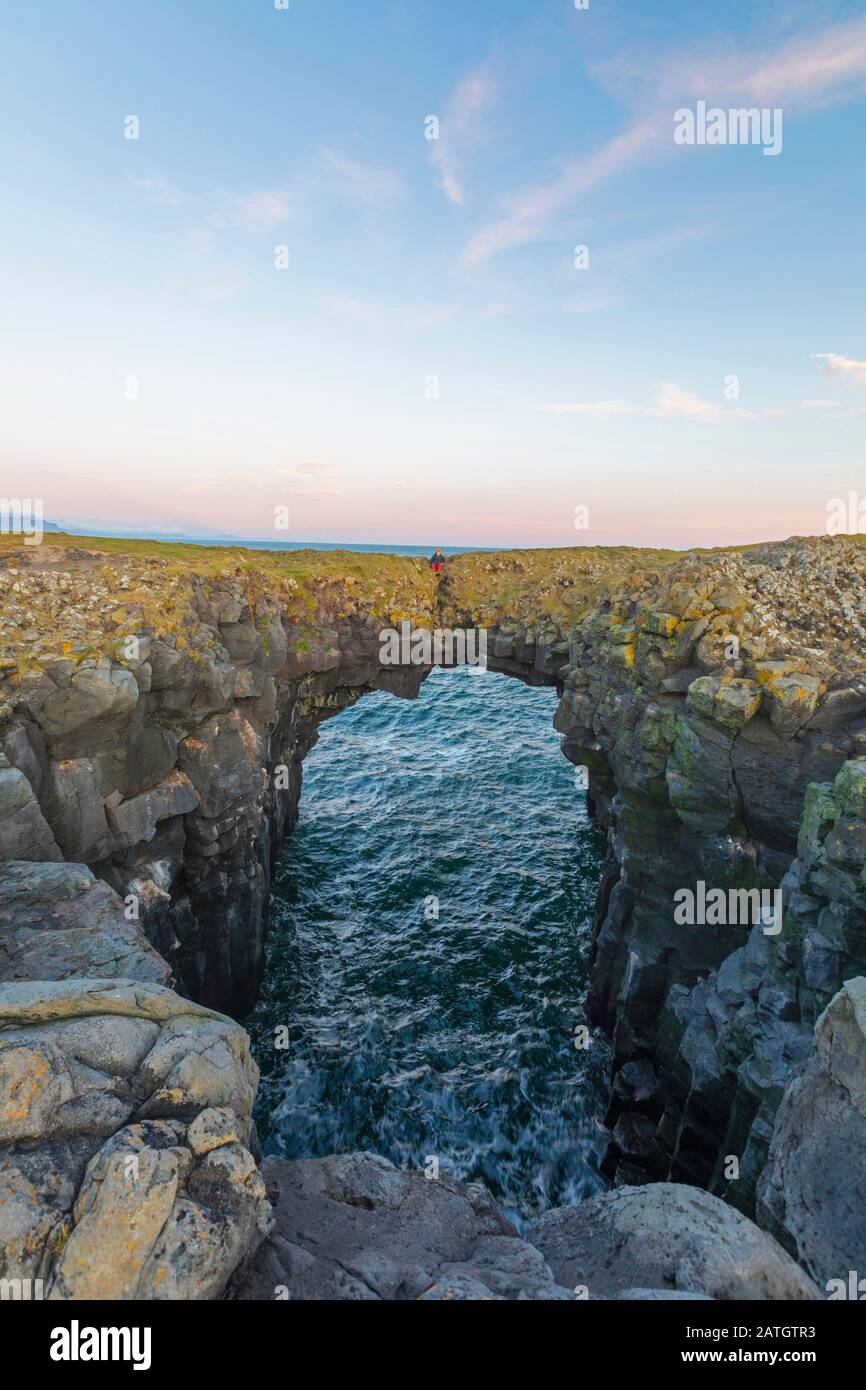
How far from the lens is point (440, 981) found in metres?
30.1

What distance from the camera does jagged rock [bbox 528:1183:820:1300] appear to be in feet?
28.0

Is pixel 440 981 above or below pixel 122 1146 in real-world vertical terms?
Result: below

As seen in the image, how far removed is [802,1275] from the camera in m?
8.87

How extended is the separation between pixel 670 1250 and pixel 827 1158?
145 inches

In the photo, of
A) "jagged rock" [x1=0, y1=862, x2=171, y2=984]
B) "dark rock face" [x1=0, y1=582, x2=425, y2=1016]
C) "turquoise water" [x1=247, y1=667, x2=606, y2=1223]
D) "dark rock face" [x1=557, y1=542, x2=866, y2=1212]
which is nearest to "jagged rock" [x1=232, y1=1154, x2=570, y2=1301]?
"jagged rock" [x1=0, y1=862, x2=171, y2=984]

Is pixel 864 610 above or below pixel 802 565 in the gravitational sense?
below

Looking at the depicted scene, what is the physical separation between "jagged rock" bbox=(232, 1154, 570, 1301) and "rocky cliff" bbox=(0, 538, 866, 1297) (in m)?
0.54

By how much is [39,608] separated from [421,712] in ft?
171

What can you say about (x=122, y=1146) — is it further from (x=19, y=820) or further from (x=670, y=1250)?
(x=19, y=820)

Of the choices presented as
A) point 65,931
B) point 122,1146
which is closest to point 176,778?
point 65,931

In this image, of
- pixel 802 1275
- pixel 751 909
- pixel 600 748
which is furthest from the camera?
pixel 600 748

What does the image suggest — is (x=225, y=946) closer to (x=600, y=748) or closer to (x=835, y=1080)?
(x=600, y=748)
